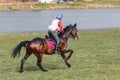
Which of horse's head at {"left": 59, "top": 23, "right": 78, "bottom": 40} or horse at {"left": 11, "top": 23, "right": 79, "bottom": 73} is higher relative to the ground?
horse's head at {"left": 59, "top": 23, "right": 78, "bottom": 40}

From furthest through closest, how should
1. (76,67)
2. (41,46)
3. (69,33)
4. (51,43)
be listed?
(76,67), (69,33), (51,43), (41,46)

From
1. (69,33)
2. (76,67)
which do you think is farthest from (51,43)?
(76,67)

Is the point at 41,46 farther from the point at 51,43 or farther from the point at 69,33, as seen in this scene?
the point at 69,33

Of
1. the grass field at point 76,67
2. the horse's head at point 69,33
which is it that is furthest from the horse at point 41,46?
the grass field at point 76,67

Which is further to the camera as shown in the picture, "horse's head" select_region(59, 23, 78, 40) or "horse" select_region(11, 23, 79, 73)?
"horse's head" select_region(59, 23, 78, 40)

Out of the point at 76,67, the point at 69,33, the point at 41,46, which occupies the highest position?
the point at 69,33

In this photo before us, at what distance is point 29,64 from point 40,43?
10.7 feet

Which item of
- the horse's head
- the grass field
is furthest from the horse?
the grass field

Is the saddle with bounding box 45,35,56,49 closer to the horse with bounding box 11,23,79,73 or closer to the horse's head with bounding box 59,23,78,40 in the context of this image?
the horse with bounding box 11,23,79,73

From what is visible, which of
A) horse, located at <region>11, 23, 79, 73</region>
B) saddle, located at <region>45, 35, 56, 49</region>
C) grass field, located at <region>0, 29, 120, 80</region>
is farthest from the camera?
saddle, located at <region>45, 35, 56, 49</region>

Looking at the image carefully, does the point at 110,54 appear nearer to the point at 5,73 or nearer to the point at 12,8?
the point at 5,73

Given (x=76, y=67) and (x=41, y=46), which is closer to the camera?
(x=41, y=46)

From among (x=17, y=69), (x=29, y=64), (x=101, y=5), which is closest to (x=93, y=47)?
(x=29, y=64)

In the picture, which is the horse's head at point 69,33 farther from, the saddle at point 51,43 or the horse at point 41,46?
the saddle at point 51,43
